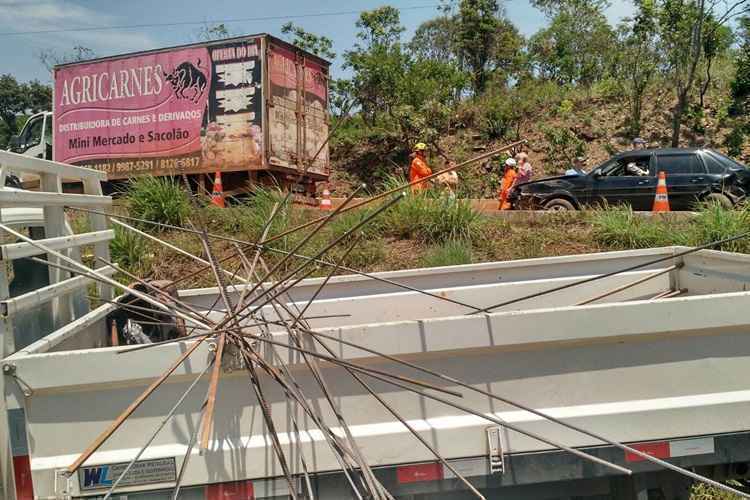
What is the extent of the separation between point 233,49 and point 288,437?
1231 centimetres

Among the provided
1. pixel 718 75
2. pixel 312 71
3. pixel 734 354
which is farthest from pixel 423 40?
pixel 734 354

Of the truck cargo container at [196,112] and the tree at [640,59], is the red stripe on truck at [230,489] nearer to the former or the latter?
the truck cargo container at [196,112]

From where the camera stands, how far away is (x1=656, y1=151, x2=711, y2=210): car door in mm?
11734

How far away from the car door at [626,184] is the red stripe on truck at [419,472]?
10.5 metres

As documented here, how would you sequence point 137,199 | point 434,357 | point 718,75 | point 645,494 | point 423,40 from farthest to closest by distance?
point 423,40
point 718,75
point 137,199
point 645,494
point 434,357

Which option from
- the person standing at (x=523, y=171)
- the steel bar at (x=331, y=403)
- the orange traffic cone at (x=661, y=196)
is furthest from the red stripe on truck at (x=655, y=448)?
the person standing at (x=523, y=171)

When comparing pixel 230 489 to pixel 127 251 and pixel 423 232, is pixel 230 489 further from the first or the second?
pixel 423 232

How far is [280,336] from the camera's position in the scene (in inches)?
107

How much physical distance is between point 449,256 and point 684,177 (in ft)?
21.8

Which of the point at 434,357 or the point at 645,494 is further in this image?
the point at 645,494

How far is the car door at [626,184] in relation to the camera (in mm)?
12047

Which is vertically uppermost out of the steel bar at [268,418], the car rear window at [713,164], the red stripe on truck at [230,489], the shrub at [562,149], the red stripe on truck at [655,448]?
the shrub at [562,149]

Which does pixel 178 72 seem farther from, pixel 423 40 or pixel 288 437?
pixel 423 40

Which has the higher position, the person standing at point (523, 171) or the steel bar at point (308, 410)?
the person standing at point (523, 171)
